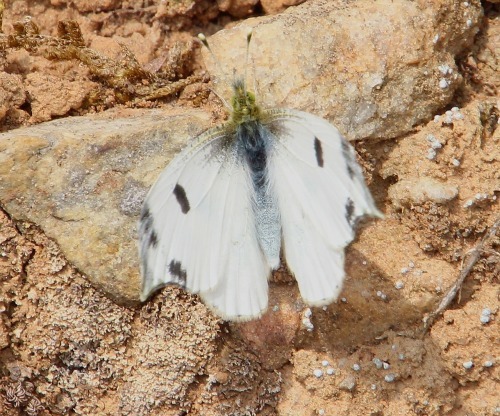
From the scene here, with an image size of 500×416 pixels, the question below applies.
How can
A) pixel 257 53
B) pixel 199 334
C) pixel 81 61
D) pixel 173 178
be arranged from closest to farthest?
1. pixel 173 178
2. pixel 199 334
3. pixel 257 53
4. pixel 81 61

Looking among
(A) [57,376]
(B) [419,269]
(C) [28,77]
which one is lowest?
(A) [57,376]

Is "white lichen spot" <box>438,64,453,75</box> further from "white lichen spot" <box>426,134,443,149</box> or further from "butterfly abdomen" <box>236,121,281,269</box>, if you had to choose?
"butterfly abdomen" <box>236,121,281,269</box>

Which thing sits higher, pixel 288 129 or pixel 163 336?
pixel 288 129

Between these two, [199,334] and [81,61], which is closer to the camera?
[199,334]

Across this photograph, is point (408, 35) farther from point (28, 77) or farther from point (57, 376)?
point (57, 376)

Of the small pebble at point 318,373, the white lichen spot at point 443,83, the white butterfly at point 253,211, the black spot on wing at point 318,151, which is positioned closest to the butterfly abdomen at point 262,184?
the white butterfly at point 253,211

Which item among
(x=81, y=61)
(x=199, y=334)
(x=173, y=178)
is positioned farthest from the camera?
(x=81, y=61)

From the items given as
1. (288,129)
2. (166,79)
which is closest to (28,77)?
(166,79)

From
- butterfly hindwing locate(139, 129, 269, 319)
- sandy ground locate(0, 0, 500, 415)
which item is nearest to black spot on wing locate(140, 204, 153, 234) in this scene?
butterfly hindwing locate(139, 129, 269, 319)
